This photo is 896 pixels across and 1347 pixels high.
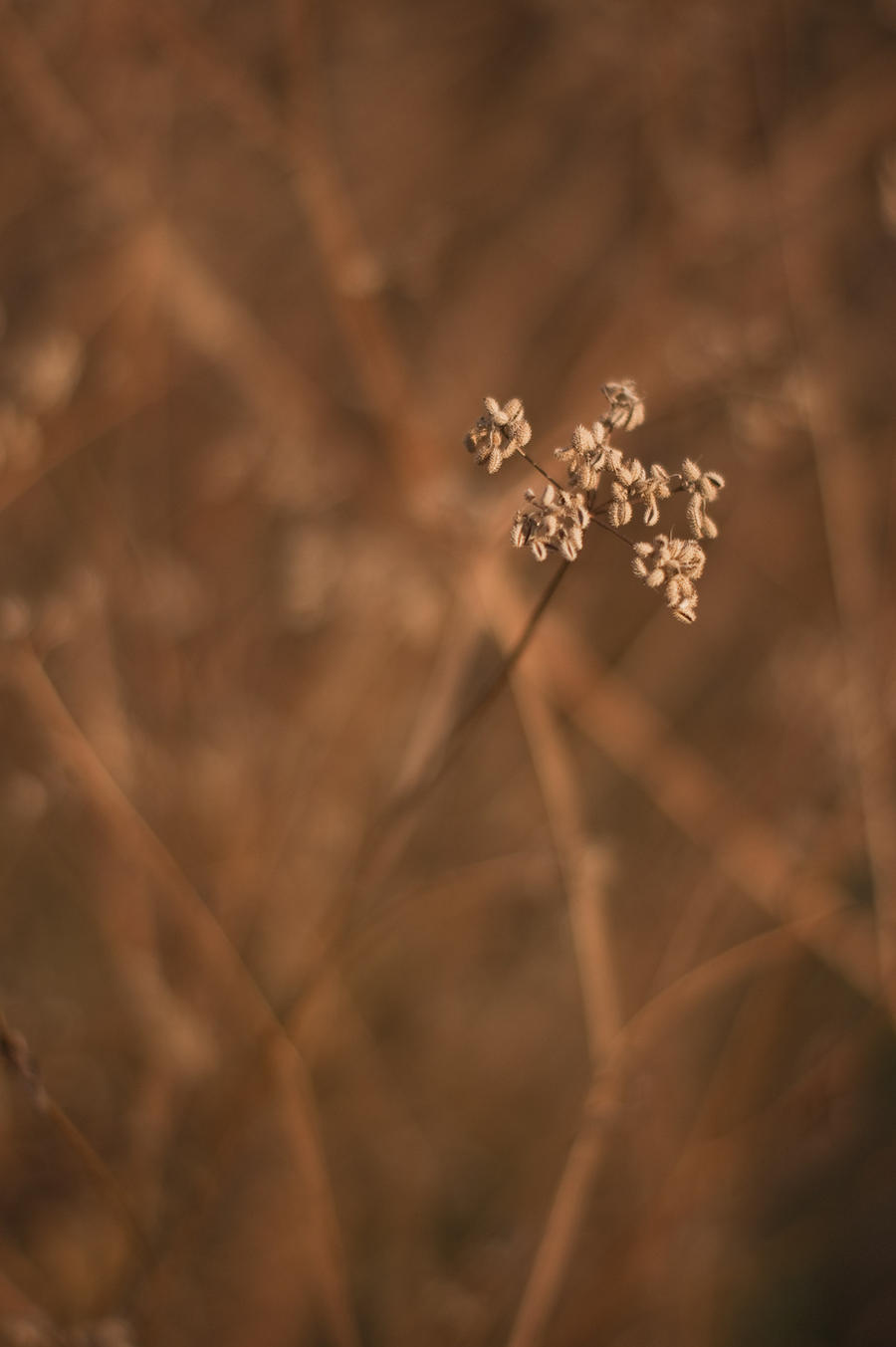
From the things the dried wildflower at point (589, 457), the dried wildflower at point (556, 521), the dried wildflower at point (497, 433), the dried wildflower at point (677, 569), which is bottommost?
the dried wildflower at point (677, 569)

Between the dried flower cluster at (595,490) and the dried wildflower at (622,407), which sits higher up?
the dried wildflower at (622,407)

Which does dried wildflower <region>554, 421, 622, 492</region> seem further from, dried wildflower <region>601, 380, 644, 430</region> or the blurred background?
the blurred background

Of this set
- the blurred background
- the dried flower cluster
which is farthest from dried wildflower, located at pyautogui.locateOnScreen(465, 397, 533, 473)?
the blurred background

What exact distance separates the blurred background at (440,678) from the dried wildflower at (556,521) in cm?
27

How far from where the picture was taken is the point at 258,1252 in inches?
22.5

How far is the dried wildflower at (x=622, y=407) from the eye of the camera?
12.9 inches

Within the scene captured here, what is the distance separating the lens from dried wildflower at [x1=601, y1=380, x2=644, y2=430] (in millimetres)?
328

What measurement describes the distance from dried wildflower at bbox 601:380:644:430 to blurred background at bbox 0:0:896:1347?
0.83 ft

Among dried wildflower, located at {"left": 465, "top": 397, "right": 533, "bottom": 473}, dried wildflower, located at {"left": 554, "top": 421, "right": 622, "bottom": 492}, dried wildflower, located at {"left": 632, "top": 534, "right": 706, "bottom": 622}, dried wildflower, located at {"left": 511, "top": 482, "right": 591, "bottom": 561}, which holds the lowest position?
dried wildflower, located at {"left": 632, "top": 534, "right": 706, "bottom": 622}

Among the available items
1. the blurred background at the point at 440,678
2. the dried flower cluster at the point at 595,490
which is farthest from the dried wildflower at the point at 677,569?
the blurred background at the point at 440,678

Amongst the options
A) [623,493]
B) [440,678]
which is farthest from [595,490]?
[440,678]

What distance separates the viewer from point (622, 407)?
0.33 meters

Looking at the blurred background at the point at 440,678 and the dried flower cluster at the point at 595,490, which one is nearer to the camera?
the dried flower cluster at the point at 595,490

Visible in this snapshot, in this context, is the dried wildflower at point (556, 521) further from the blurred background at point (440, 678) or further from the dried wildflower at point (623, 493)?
the blurred background at point (440, 678)
